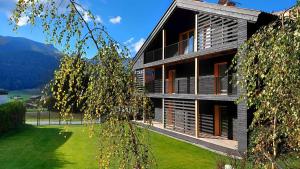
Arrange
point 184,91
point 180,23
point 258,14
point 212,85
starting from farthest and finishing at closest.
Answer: point 180,23
point 184,91
point 212,85
point 258,14

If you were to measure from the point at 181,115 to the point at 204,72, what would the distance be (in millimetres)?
3368

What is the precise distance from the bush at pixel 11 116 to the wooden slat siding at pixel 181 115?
1031cm

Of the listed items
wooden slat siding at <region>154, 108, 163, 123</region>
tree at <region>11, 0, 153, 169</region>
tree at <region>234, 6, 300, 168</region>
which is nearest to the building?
wooden slat siding at <region>154, 108, 163, 123</region>

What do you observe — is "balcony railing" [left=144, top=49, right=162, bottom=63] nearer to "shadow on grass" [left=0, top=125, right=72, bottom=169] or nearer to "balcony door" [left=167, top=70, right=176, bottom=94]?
"balcony door" [left=167, top=70, right=176, bottom=94]

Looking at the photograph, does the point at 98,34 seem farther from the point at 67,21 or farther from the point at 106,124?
the point at 106,124

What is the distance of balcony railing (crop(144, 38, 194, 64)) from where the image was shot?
23406 millimetres

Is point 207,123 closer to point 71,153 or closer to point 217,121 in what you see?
point 217,121

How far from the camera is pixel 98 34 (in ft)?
15.1

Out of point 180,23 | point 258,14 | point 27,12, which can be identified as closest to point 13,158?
point 258,14

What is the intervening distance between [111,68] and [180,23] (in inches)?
824

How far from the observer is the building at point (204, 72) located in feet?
53.5

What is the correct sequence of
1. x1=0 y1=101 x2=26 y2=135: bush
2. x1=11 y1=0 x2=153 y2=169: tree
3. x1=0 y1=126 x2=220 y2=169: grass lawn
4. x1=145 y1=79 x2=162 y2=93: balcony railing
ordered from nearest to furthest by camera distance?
1. x1=11 y1=0 x2=153 y2=169: tree
2. x1=0 y1=126 x2=220 y2=169: grass lawn
3. x1=0 y1=101 x2=26 y2=135: bush
4. x1=145 y1=79 x2=162 y2=93: balcony railing

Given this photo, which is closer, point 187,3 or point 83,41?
point 83,41

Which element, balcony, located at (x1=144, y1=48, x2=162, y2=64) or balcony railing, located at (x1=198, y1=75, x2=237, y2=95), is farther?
balcony, located at (x1=144, y1=48, x2=162, y2=64)
